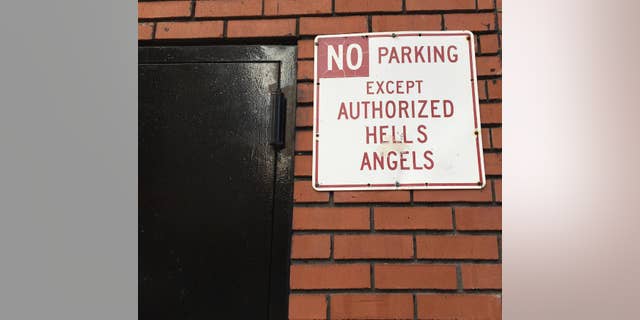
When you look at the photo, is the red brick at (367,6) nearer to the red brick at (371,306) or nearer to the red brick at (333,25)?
the red brick at (333,25)

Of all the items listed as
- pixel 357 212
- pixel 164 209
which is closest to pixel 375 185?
pixel 357 212

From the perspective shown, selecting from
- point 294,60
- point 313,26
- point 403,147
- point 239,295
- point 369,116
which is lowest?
point 239,295

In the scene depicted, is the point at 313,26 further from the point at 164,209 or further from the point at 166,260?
the point at 166,260

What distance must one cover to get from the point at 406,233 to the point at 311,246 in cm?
31

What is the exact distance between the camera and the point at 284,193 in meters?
1.72

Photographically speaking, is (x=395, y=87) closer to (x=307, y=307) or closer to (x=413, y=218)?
(x=413, y=218)

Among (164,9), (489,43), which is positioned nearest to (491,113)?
(489,43)

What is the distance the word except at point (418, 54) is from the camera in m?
1.75

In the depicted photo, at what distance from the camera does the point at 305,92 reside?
1.76m

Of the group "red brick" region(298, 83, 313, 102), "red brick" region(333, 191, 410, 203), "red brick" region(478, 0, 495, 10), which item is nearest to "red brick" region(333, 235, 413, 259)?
"red brick" region(333, 191, 410, 203)

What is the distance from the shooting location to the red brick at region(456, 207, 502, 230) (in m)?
1.63

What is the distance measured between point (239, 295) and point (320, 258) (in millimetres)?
294

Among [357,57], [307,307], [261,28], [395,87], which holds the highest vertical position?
[261,28]

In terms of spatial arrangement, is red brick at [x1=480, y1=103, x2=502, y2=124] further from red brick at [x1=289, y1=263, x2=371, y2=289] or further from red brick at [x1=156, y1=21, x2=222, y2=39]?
red brick at [x1=156, y1=21, x2=222, y2=39]
